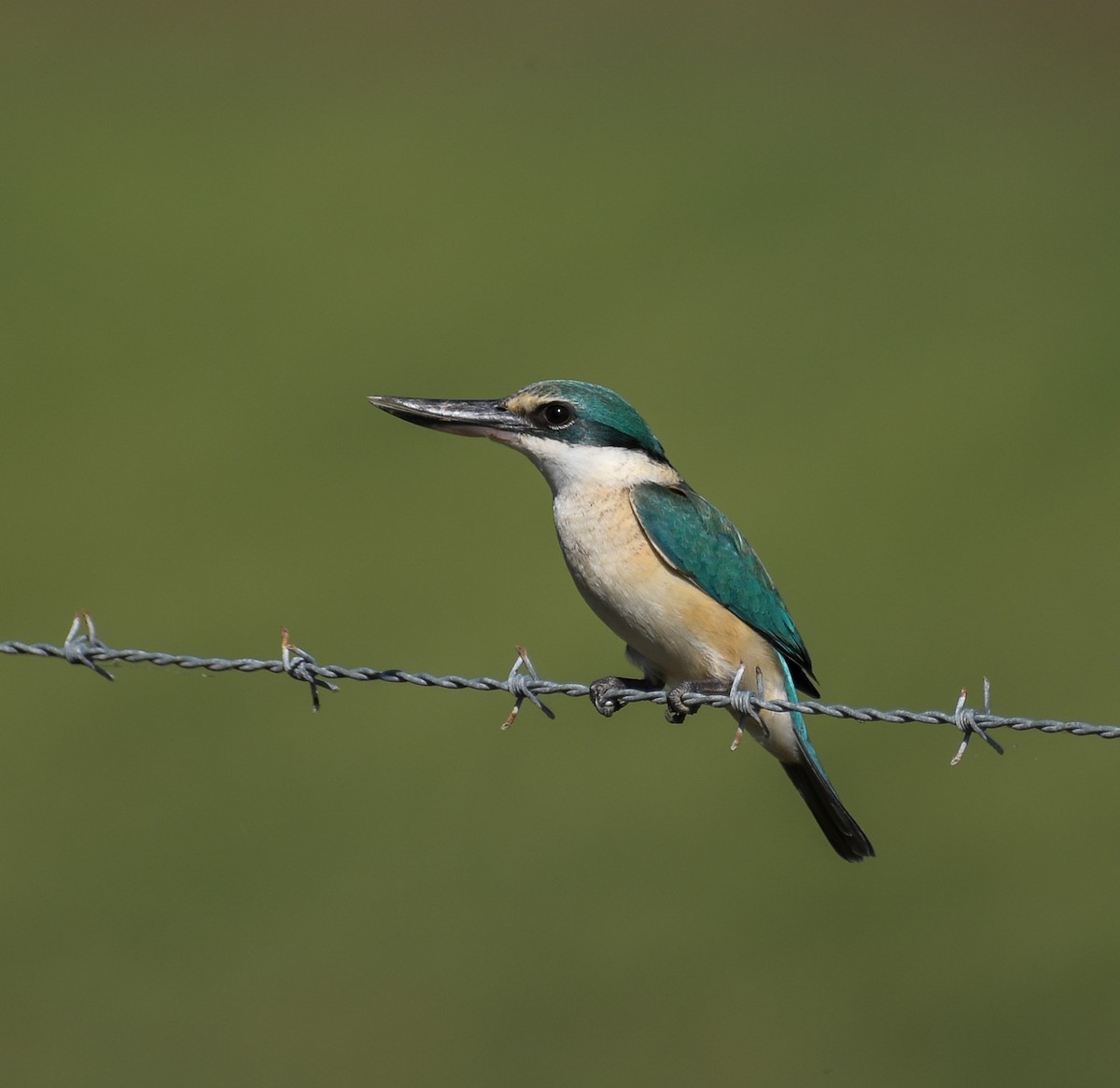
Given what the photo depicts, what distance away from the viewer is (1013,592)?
12.2 m

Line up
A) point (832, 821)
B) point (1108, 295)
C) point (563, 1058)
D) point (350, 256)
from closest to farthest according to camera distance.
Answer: point (832, 821), point (563, 1058), point (1108, 295), point (350, 256)

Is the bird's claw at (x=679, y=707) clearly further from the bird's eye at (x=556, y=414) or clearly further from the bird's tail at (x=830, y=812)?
the bird's eye at (x=556, y=414)

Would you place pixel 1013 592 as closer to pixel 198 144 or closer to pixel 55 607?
pixel 55 607

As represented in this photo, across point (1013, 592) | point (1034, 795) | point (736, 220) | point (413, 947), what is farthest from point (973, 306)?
point (413, 947)

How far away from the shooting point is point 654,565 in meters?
5.22

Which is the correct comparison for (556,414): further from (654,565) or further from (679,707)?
(679,707)

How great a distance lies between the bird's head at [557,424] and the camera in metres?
5.45

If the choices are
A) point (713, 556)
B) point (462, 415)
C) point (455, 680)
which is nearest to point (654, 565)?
point (713, 556)

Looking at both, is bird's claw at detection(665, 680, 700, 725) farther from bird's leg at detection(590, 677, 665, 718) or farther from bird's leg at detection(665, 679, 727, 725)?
bird's leg at detection(590, 677, 665, 718)

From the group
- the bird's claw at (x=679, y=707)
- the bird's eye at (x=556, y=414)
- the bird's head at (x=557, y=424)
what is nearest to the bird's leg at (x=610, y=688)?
the bird's claw at (x=679, y=707)

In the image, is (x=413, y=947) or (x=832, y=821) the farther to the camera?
(x=413, y=947)

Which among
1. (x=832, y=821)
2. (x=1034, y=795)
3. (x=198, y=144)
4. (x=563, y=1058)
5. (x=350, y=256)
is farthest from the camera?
(x=198, y=144)

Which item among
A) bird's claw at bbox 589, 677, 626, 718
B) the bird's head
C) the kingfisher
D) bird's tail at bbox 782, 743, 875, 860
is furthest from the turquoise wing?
bird's claw at bbox 589, 677, 626, 718

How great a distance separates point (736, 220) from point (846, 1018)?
475 inches
